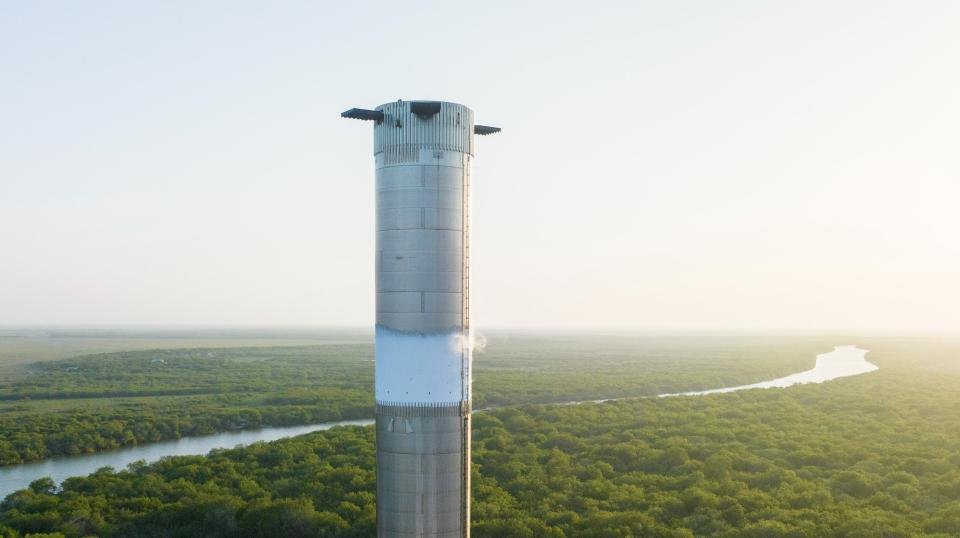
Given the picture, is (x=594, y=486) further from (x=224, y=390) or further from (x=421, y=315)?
(x=224, y=390)

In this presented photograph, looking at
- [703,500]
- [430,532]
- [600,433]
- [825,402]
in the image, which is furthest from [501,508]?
[825,402]

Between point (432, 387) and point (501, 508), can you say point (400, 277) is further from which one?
point (501, 508)

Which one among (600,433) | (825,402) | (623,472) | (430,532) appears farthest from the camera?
(825,402)

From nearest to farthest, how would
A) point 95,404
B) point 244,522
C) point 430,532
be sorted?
point 430,532, point 244,522, point 95,404

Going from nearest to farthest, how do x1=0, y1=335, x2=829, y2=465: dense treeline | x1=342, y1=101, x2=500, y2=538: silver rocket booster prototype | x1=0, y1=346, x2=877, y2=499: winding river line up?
1. x1=342, y1=101, x2=500, y2=538: silver rocket booster prototype
2. x1=0, y1=346, x2=877, y2=499: winding river
3. x1=0, y1=335, x2=829, y2=465: dense treeline

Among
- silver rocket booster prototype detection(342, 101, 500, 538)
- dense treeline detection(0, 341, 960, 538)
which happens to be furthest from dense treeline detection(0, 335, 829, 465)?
silver rocket booster prototype detection(342, 101, 500, 538)

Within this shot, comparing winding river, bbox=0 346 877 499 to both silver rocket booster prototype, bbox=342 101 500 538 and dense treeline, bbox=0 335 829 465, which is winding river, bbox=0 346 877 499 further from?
silver rocket booster prototype, bbox=342 101 500 538

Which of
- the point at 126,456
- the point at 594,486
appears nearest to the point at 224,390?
the point at 126,456
